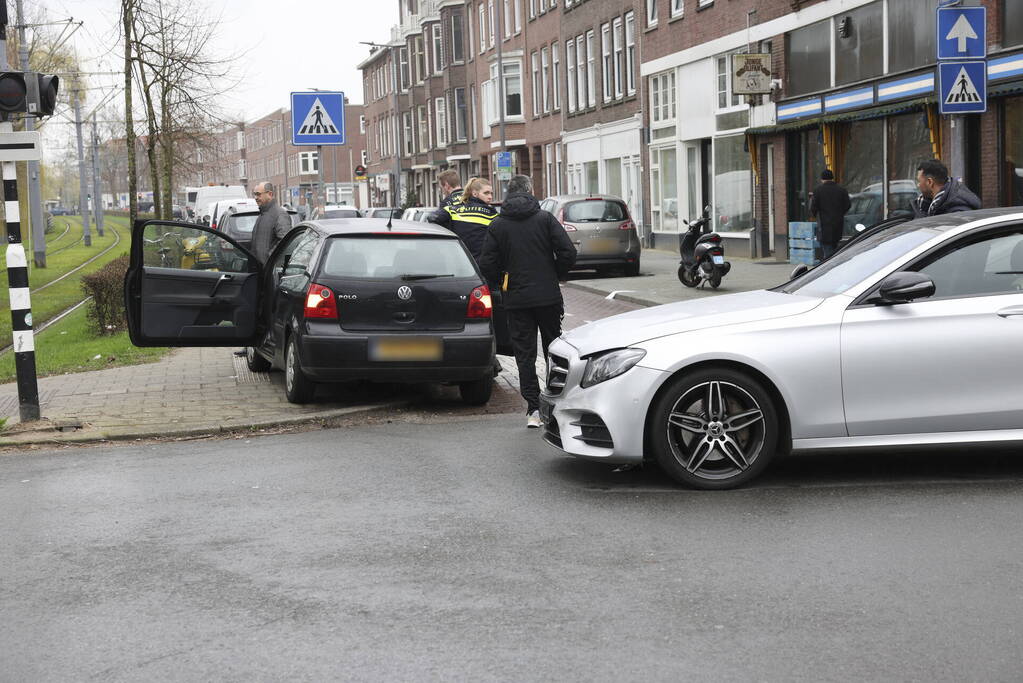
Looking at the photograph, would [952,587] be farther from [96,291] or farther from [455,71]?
[455,71]

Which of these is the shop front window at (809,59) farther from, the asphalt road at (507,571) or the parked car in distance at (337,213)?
the asphalt road at (507,571)

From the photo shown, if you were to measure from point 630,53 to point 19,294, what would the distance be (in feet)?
104

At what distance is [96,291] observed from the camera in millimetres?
17281

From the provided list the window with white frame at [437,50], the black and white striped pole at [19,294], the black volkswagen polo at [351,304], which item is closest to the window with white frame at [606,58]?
the window with white frame at [437,50]

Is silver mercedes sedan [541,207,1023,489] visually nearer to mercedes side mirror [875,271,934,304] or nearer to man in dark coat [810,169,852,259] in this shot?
mercedes side mirror [875,271,934,304]

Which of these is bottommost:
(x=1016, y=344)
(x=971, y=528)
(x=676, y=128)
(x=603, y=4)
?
(x=971, y=528)

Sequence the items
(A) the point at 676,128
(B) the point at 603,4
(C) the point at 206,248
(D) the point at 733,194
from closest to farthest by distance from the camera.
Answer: (C) the point at 206,248 < (D) the point at 733,194 < (A) the point at 676,128 < (B) the point at 603,4

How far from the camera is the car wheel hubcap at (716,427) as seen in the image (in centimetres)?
695

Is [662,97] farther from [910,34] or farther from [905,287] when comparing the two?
[905,287]

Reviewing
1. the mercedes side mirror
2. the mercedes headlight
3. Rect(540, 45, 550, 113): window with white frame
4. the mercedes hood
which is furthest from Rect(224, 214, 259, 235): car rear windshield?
Rect(540, 45, 550, 113): window with white frame

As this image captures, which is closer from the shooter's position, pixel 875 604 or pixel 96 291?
pixel 875 604

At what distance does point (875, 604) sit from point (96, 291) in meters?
14.2

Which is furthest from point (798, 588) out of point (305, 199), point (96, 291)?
point (305, 199)

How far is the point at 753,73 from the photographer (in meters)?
27.2
